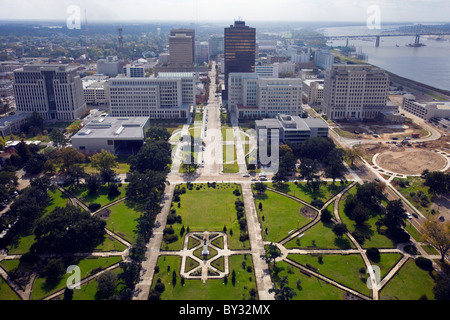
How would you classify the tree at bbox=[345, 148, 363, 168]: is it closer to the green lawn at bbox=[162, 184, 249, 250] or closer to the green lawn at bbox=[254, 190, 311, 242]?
the green lawn at bbox=[254, 190, 311, 242]

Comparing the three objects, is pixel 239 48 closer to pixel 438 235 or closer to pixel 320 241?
pixel 320 241

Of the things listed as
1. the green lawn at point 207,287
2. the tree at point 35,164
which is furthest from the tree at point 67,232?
the tree at point 35,164

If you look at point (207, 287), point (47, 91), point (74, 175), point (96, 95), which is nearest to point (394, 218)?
point (207, 287)

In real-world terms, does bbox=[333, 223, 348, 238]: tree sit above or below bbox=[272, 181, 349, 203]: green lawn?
above

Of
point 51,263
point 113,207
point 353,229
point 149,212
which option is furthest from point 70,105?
point 353,229

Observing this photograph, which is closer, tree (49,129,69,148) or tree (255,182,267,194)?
tree (255,182,267,194)

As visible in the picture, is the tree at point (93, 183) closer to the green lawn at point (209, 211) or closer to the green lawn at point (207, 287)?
the green lawn at point (209, 211)

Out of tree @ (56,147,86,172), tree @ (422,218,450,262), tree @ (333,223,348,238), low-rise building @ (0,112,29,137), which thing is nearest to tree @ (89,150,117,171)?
tree @ (56,147,86,172)
